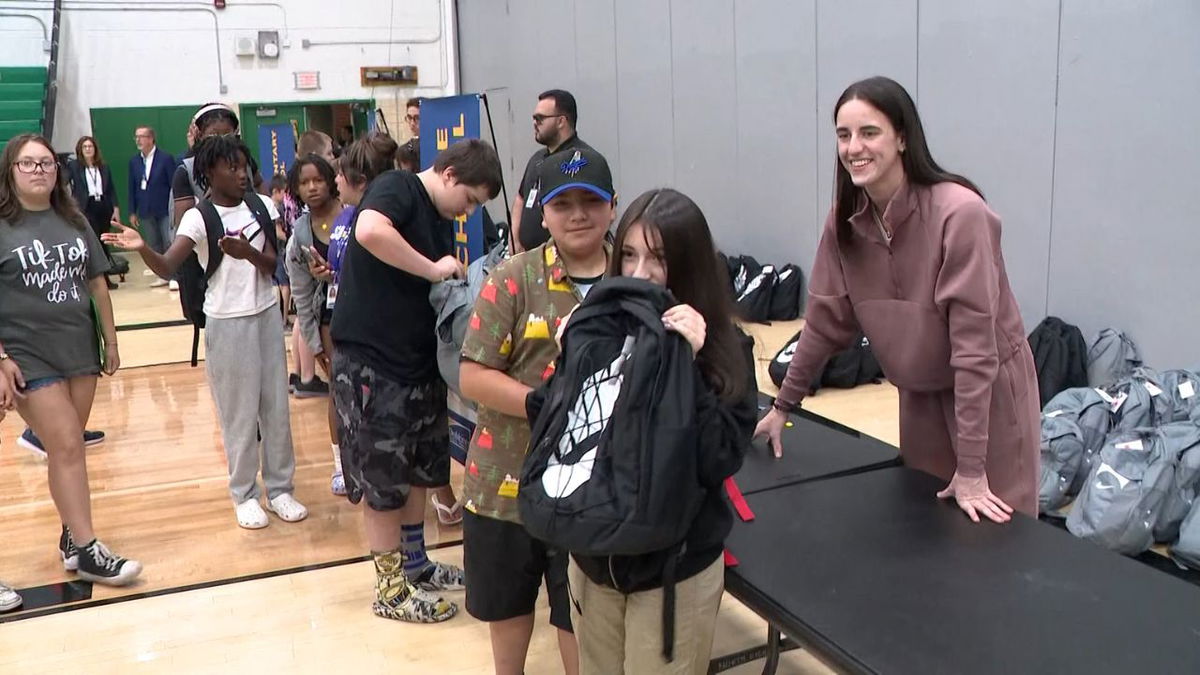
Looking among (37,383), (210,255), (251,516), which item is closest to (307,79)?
(210,255)

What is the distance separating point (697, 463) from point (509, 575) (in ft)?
2.65

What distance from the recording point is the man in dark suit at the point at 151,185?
10.9m

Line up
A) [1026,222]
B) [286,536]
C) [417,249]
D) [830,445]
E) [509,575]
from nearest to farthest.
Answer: [509,575]
[830,445]
[417,249]
[286,536]
[1026,222]

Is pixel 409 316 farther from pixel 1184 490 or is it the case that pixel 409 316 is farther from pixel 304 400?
pixel 304 400

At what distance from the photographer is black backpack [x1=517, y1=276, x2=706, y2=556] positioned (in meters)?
1.46

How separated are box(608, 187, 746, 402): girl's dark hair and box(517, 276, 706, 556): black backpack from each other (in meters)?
0.07

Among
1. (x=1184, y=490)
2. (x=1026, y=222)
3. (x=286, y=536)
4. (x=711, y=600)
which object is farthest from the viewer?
(x=1026, y=222)

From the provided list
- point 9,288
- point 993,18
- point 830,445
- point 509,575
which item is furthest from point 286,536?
point 993,18

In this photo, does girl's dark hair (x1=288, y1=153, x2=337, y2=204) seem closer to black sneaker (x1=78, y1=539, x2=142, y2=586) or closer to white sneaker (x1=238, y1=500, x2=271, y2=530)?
white sneaker (x1=238, y1=500, x2=271, y2=530)

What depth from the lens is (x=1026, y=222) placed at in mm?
5273

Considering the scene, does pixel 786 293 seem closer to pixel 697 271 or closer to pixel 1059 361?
pixel 1059 361

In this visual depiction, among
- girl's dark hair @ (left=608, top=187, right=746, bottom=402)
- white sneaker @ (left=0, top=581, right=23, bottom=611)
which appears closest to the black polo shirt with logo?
white sneaker @ (left=0, top=581, right=23, bottom=611)

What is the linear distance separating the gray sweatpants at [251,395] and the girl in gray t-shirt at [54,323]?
40 cm

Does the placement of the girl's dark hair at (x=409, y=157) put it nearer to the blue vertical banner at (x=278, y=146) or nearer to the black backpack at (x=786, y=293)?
the black backpack at (x=786, y=293)
